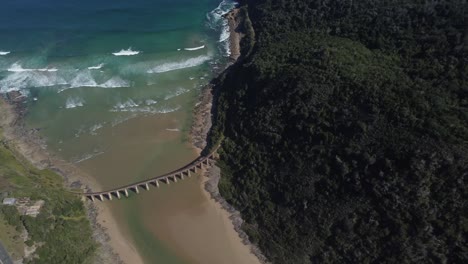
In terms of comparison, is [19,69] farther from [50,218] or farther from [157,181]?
[50,218]

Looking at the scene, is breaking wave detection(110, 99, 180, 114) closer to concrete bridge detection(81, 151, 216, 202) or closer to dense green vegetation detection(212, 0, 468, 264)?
dense green vegetation detection(212, 0, 468, 264)

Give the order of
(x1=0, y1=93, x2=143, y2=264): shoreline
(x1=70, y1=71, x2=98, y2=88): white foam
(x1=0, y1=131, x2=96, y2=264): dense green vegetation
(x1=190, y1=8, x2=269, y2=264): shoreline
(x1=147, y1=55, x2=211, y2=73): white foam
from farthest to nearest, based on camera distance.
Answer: (x1=147, y1=55, x2=211, y2=73): white foam, (x1=70, y1=71, x2=98, y2=88): white foam, (x1=190, y1=8, x2=269, y2=264): shoreline, (x1=0, y1=93, x2=143, y2=264): shoreline, (x1=0, y1=131, x2=96, y2=264): dense green vegetation

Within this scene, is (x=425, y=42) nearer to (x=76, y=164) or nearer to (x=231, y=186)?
(x=231, y=186)

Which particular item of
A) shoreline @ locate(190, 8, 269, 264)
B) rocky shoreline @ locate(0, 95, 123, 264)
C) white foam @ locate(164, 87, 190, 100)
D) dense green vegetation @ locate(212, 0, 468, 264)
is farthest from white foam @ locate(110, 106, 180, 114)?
rocky shoreline @ locate(0, 95, 123, 264)

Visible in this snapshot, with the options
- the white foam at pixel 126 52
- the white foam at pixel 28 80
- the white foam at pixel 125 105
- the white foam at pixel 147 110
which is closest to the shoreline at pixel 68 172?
the white foam at pixel 28 80

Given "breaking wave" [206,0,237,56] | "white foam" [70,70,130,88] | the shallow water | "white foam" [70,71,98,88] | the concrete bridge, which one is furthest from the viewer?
"breaking wave" [206,0,237,56]

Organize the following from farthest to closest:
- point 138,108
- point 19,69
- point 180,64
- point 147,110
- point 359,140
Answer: point 180,64 < point 19,69 < point 138,108 < point 147,110 < point 359,140

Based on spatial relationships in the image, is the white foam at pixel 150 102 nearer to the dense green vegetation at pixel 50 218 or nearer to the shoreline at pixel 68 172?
the shoreline at pixel 68 172

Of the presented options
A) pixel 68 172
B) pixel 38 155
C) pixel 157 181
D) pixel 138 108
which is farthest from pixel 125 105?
pixel 157 181
